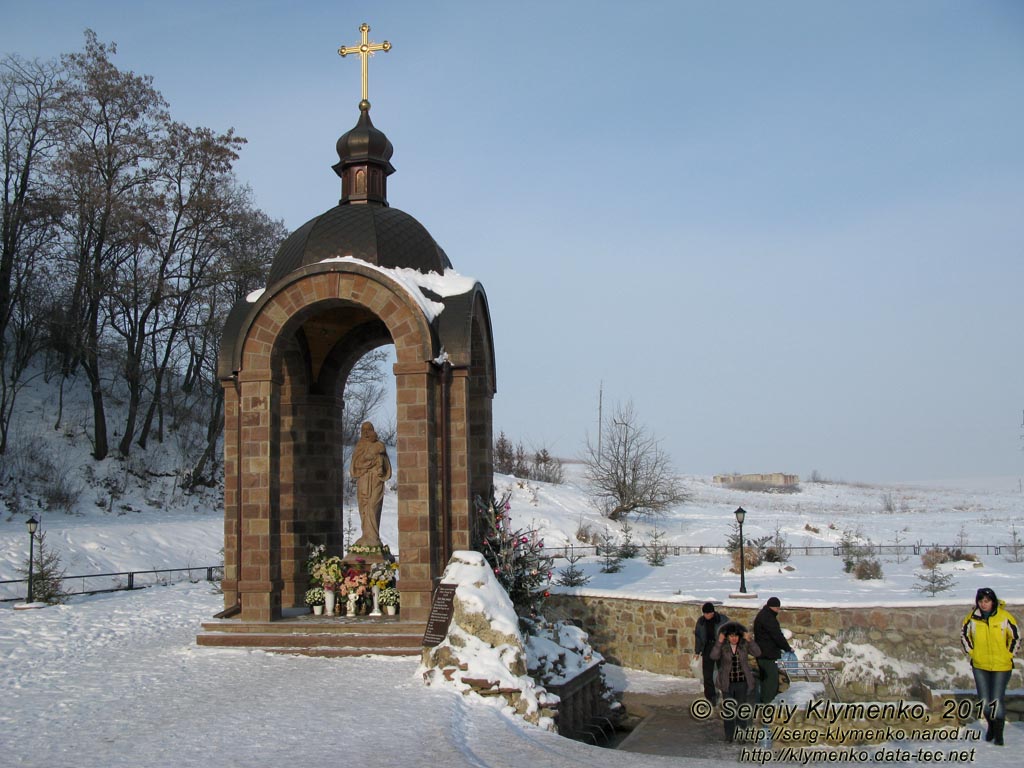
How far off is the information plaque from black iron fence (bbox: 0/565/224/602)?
9.40m

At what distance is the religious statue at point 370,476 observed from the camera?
13.4 meters

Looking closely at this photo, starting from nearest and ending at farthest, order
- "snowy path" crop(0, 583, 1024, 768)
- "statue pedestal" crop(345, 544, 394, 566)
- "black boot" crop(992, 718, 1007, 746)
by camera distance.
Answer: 1. "snowy path" crop(0, 583, 1024, 768)
2. "black boot" crop(992, 718, 1007, 746)
3. "statue pedestal" crop(345, 544, 394, 566)

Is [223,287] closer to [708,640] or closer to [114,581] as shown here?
[114,581]

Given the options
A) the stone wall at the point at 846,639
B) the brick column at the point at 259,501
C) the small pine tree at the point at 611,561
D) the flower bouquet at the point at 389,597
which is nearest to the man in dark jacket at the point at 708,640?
the stone wall at the point at 846,639

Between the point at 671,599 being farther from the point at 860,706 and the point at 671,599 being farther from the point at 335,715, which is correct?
the point at 335,715

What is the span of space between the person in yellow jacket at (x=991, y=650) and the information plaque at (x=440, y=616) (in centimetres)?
529

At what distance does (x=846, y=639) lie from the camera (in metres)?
14.0

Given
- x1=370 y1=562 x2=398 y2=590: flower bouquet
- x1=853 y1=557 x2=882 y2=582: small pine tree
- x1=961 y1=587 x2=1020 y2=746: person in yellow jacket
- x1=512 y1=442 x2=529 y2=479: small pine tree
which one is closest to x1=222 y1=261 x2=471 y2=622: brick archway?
x1=370 y1=562 x2=398 y2=590: flower bouquet

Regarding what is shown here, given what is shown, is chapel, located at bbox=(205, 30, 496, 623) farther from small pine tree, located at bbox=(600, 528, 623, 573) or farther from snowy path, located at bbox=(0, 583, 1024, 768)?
small pine tree, located at bbox=(600, 528, 623, 573)

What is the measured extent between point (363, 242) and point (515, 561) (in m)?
5.07

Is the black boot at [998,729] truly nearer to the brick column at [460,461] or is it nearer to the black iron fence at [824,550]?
the brick column at [460,461]

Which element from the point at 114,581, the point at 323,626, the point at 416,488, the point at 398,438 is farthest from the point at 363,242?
the point at 114,581

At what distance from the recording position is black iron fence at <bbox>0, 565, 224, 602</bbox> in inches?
685

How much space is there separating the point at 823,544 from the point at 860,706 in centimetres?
2472
